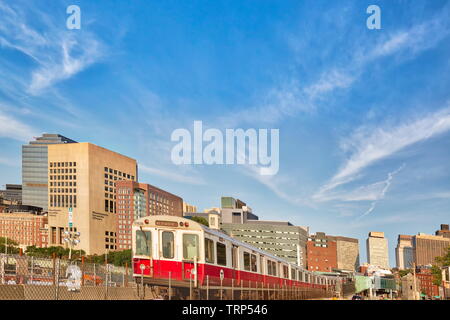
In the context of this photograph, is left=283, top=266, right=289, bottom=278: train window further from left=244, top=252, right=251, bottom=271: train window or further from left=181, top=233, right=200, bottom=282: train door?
left=181, top=233, right=200, bottom=282: train door

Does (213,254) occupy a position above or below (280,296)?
above

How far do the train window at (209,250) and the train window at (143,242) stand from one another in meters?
2.48

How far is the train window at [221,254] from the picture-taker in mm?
24509

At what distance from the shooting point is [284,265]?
38094 mm

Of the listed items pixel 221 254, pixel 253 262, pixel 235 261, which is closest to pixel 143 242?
pixel 221 254

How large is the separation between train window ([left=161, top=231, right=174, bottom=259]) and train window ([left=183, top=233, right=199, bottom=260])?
1.92 ft

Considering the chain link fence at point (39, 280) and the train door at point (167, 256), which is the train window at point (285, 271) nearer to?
the train door at point (167, 256)

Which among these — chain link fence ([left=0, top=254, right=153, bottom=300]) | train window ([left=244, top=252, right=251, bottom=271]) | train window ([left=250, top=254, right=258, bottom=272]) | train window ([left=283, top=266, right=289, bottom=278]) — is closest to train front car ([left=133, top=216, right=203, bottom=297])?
chain link fence ([left=0, top=254, right=153, bottom=300])
